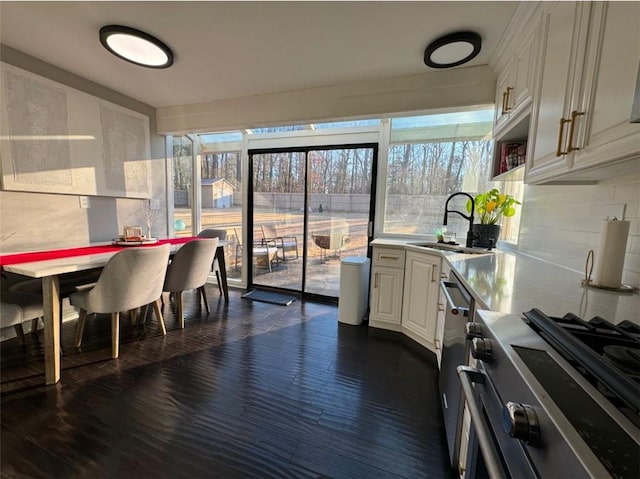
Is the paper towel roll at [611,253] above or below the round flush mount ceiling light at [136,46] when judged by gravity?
below

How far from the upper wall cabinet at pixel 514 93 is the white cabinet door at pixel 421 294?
940 mm

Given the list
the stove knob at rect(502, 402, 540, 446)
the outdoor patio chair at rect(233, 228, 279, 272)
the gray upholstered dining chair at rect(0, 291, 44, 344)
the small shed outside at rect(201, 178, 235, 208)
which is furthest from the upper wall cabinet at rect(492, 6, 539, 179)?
the gray upholstered dining chair at rect(0, 291, 44, 344)

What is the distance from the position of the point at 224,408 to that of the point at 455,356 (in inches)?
54.1

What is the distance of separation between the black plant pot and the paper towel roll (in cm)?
118

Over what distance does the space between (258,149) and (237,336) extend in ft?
8.26

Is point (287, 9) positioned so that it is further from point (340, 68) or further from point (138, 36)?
point (138, 36)

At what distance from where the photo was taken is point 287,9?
66.5 inches

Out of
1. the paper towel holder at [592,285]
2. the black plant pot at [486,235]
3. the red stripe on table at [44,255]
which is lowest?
A: the red stripe on table at [44,255]

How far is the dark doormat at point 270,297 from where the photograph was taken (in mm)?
3428

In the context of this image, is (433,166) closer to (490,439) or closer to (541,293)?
(541,293)

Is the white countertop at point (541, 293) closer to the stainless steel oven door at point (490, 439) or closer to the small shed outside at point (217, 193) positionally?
the stainless steel oven door at point (490, 439)

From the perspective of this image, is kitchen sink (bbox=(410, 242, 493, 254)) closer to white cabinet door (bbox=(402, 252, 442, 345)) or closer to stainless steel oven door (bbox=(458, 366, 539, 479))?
white cabinet door (bbox=(402, 252, 442, 345))

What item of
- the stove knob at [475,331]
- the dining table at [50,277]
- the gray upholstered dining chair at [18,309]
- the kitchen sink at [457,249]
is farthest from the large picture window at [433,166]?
the gray upholstered dining chair at [18,309]

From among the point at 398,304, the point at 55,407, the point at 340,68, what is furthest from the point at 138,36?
the point at 398,304
